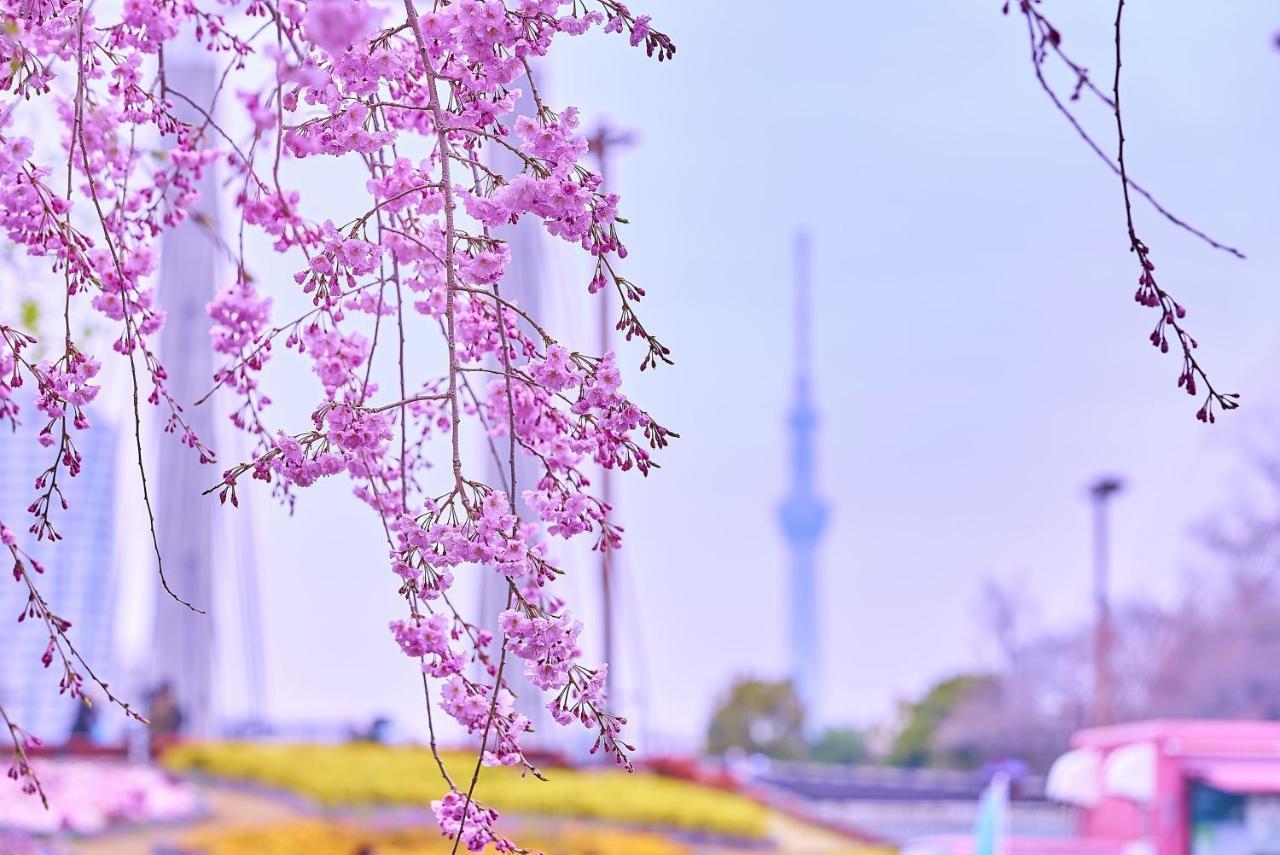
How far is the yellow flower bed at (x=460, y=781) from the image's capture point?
51.3 ft

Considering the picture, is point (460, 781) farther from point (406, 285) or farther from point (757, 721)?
point (757, 721)

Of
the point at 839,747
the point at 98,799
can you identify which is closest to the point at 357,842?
the point at 98,799

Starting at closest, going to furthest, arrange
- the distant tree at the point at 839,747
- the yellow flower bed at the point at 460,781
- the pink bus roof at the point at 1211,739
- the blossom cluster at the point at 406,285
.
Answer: the blossom cluster at the point at 406,285 < the pink bus roof at the point at 1211,739 < the yellow flower bed at the point at 460,781 < the distant tree at the point at 839,747

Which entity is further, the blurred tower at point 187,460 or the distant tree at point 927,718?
the distant tree at point 927,718

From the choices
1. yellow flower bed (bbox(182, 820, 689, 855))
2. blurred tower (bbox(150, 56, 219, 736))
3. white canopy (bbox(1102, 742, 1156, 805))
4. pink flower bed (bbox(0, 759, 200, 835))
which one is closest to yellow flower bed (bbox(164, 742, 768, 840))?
pink flower bed (bbox(0, 759, 200, 835))

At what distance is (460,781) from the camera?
1591 cm

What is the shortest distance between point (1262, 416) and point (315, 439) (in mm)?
27542

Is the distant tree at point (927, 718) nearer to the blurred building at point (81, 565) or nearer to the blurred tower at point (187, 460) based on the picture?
the blurred building at point (81, 565)

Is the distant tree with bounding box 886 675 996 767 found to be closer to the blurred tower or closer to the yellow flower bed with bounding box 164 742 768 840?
the yellow flower bed with bounding box 164 742 768 840

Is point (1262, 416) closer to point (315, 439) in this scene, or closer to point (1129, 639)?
point (1129, 639)

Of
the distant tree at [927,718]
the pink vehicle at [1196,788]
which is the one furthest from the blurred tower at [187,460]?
the distant tree at [927,718]

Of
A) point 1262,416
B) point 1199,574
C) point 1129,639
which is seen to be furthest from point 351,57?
point 1129,639

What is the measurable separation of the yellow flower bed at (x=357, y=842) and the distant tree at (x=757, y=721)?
1016 inches

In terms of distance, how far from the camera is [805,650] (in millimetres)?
74875
